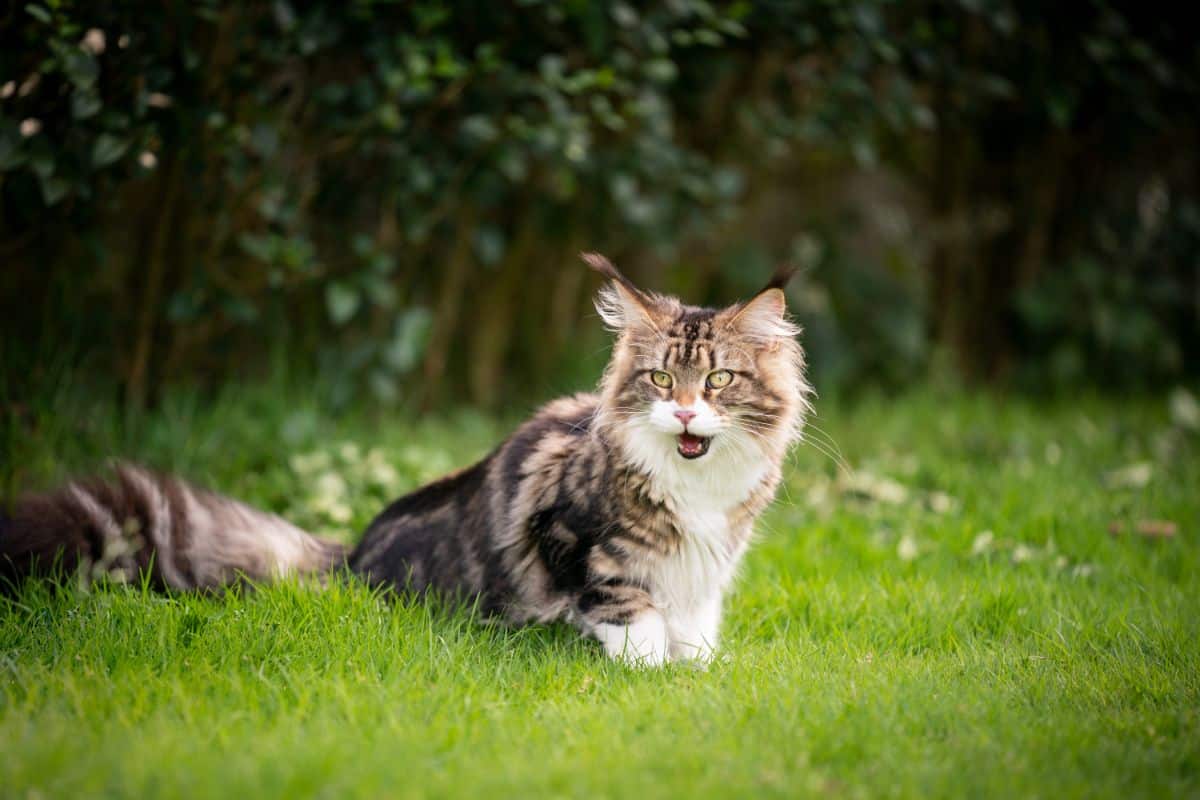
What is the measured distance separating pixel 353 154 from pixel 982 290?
4648 millimetres

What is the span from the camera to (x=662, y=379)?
3443 millimetres

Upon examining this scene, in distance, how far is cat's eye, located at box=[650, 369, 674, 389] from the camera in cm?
344

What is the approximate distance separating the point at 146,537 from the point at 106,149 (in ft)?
4.79

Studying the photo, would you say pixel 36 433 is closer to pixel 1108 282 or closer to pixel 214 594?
pixel 214 594

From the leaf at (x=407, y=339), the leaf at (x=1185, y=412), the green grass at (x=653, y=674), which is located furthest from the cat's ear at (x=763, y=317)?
the leaf at (x=1185, y=412)

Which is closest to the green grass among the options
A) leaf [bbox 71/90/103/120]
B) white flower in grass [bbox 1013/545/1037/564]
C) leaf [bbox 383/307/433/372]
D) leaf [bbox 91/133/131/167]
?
white flower in grass [bbox 1013/545/1037/564]

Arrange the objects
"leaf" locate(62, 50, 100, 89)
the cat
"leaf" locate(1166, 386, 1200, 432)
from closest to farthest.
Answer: the cat, "leaf" locate(62, 50, 100, 89), "leaf" locate(1166, 386, 1200, 432)

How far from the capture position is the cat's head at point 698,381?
335cm

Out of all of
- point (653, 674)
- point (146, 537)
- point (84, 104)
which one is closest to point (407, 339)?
point (84, 104)

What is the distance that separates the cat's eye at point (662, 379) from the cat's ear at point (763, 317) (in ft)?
0.87

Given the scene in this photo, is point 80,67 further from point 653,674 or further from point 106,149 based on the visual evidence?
point 653,674

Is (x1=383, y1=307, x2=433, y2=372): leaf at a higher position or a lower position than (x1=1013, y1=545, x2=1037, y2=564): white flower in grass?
higher

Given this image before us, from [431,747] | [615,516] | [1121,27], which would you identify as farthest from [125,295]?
[1121,27]

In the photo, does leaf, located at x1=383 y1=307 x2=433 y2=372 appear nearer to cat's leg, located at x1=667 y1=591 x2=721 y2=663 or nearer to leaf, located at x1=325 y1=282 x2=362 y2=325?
leaf, located at x1=325 y1=282 x2=362 y2=325
